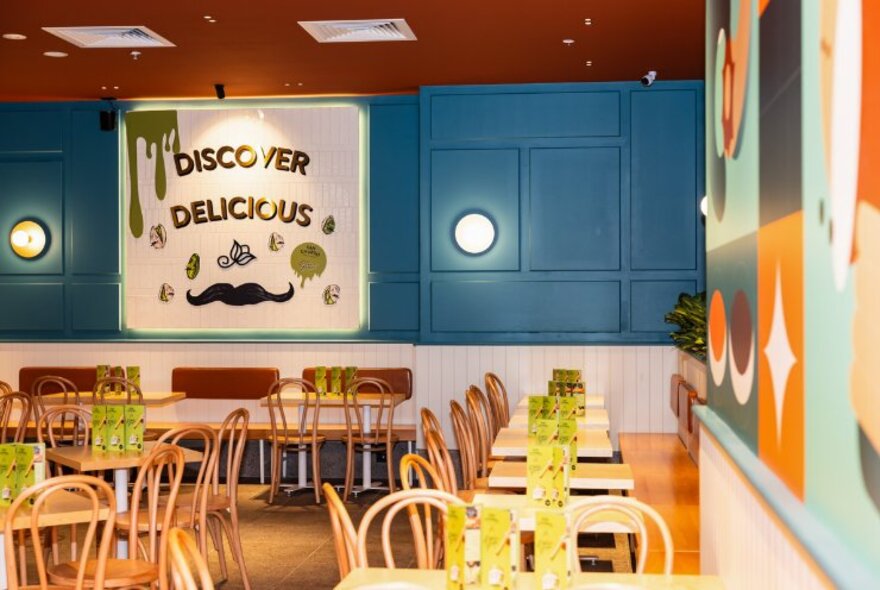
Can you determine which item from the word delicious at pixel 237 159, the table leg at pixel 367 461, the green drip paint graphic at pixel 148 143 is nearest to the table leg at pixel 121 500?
the table leg at pixel 367 461

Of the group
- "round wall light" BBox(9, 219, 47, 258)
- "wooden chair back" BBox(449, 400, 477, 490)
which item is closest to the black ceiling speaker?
"round wall light" BBox(9, 219, 47, 258)

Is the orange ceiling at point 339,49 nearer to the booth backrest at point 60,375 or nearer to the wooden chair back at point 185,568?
the booth backrest at point 60,375

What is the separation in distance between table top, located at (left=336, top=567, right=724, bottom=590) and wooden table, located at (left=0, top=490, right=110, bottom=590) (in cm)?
148

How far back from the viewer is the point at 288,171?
995cm

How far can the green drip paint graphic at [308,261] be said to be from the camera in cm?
992

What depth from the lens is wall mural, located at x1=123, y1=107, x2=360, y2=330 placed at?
9.88 m

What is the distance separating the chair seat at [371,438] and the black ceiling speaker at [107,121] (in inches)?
143

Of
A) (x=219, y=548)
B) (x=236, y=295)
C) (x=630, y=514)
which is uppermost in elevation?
(x=236, y=295)

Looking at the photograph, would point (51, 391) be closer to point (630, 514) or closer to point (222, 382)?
point (222, 382)

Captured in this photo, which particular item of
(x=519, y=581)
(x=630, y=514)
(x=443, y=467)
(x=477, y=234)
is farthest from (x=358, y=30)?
(x=519, y=581)

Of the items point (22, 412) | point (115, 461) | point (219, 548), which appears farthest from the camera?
point (22, 412)

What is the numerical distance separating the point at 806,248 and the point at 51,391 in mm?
8980

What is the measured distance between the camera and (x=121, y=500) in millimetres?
5594

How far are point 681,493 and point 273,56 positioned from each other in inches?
174
